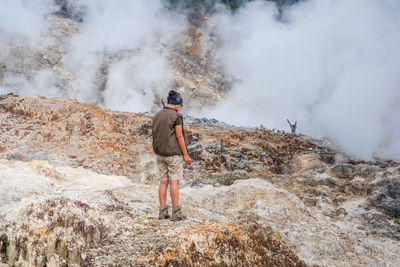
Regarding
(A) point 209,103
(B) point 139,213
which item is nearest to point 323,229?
(B) point 139,213

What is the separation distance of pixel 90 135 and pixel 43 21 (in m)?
28.8

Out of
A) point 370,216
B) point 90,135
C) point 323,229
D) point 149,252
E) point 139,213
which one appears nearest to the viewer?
point 149,252

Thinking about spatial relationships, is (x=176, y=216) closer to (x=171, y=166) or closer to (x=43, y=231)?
(x=171, y=166)

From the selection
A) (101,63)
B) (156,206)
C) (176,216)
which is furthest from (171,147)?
(101,63)

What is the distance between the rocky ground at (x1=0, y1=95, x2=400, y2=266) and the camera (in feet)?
8.41

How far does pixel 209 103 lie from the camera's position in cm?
3816

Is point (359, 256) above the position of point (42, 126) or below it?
below

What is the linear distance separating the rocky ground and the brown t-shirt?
2.88ft

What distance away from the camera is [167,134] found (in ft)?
12.4

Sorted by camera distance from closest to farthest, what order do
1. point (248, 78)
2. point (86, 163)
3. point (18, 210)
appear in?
point (18, 210) → point (86, 163) → point (248, 78)

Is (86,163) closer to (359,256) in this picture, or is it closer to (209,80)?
(359,256)

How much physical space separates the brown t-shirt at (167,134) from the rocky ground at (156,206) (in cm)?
88

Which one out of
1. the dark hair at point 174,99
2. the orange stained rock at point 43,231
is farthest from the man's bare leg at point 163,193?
the orange stained rock at point 43,231

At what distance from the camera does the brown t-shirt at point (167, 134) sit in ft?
12.4
